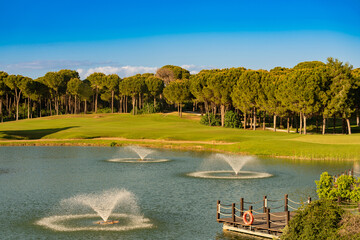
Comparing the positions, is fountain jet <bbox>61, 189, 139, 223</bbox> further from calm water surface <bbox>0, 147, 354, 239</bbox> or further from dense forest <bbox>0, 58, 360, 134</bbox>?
dense forest <bbox>0, 58, 360, 134</bbox>

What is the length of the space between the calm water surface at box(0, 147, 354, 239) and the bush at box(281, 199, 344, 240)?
30.9 feet

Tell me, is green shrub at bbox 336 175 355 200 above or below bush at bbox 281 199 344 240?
below

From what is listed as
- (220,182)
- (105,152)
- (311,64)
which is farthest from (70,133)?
(311,64)

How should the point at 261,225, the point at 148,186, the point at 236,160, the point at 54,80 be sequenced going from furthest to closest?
1. the point at 54,80
2. the point at 236,160
3. the point at 148,186
4. the point at 261,225

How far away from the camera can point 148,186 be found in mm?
50375

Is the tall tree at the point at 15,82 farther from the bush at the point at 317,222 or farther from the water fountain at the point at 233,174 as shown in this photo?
the bush at the point at 317,222

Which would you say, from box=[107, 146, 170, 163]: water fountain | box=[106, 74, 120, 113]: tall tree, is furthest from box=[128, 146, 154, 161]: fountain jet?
box=[106, 74, 120, 113]: tall tree

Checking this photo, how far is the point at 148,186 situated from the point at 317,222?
3011 centimetres

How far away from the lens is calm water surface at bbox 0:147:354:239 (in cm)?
3312

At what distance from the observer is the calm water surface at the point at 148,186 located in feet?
109

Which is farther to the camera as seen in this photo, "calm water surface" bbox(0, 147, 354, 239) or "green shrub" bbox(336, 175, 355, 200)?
"green shrub" bbox(336, 175, 355, 200)

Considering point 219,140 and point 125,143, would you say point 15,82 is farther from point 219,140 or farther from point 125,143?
point 219,140

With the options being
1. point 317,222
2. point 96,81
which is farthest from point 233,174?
point 96,81

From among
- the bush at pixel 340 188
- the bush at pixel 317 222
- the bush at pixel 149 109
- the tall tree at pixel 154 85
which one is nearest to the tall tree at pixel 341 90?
the bush at pixel 340 188
